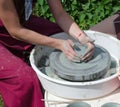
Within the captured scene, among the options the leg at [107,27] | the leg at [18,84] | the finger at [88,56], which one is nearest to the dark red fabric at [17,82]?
the leg at [18,84]

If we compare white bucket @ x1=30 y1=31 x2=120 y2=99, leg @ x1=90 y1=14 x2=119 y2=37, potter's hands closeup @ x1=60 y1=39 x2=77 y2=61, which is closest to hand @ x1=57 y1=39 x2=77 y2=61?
potter's hands closeup @ x1=60 y1=39 x2=77 y2=61

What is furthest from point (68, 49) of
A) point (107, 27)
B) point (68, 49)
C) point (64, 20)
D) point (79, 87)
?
point (107, 27)

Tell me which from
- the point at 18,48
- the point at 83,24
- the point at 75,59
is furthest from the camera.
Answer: the point at 83,24

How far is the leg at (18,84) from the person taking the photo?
2.13 metres

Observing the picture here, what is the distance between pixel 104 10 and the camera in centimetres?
338

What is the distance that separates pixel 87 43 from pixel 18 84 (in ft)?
1.35

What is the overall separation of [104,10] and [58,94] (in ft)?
4.90

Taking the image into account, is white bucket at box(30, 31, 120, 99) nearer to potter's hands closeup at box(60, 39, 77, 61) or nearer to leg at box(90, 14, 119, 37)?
potter's hands closeup at box(60, 39, 77, 61)

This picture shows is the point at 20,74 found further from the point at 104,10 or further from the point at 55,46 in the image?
the point at 104,10

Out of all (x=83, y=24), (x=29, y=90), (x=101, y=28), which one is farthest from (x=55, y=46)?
(x=83, y=24)

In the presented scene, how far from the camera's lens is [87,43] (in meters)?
2.13

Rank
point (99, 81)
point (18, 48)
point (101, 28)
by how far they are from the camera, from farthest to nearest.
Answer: point (101, 28) → point (18, 48) → point (99, 81)

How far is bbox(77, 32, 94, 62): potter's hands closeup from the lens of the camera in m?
2.08

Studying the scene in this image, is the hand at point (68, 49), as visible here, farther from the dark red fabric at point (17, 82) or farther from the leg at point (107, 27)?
the leg at point (107, 27)
